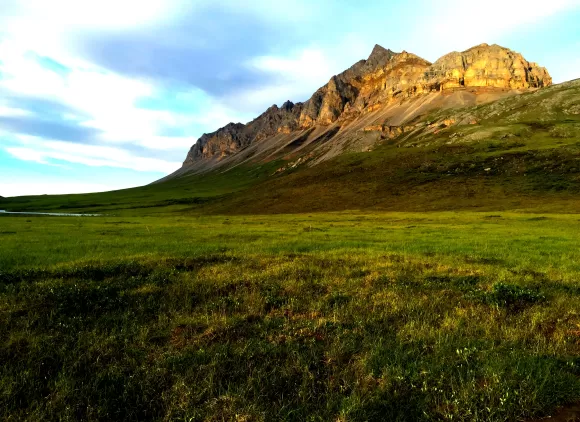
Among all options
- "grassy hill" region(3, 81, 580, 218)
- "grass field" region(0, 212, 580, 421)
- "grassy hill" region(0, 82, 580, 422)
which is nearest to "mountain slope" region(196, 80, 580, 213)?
"grassy hill" region(3, 81, 580, 218)

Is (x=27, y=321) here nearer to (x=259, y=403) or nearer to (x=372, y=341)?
(x=259, y=403)

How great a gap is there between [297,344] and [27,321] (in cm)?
752

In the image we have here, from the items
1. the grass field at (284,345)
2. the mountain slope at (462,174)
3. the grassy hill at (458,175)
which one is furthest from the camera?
the grassy hill at (458,175)

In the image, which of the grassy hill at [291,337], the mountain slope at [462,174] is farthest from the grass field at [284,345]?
the mountain slope at [462,174]

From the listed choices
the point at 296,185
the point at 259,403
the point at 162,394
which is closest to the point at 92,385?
the point at 162,394

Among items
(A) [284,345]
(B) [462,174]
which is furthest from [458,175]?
(A) [284,345]

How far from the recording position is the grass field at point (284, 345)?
20.9 ft

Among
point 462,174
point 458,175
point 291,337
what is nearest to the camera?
point 291,337

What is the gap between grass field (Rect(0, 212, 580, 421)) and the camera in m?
6.36

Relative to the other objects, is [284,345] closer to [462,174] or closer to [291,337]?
[291,337]

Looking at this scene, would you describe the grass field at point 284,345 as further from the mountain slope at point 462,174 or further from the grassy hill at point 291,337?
the mountain slope at point 462,174

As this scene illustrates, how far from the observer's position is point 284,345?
861 cm

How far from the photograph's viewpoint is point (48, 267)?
16859mm

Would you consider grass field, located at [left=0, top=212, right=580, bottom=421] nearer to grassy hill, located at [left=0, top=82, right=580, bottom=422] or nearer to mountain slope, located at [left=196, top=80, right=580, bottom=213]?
grassy hill, located at [left=0, top=82, right=580, bottom=422]
